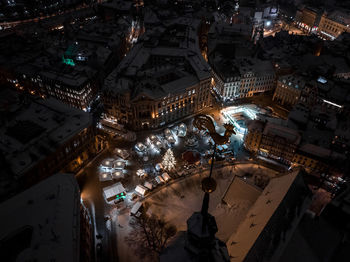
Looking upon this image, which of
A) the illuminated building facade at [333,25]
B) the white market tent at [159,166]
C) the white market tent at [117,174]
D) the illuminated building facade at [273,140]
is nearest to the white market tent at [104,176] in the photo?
the white market tent at [117,174]

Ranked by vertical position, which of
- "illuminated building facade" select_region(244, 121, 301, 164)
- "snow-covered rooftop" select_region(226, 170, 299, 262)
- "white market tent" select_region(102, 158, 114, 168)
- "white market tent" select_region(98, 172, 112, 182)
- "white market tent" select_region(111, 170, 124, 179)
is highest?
"snow-covered rooftop" select_region(226, 170, 299, 262)

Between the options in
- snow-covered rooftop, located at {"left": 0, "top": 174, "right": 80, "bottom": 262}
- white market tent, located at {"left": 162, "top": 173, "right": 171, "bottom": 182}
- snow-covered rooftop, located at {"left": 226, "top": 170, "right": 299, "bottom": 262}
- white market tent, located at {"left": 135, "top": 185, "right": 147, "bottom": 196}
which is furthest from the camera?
white market tent, located at {"left": 162, "top": 173, "right": 171, "bottom": 182}

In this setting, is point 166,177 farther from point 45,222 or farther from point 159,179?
point 45,222

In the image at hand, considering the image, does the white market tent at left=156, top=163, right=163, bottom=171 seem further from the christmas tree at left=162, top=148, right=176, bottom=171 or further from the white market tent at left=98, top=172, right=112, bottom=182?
the white market tent at left=98, top=172, right=112, bottom=182

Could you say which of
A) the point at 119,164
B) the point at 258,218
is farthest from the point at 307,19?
the point at 258,218

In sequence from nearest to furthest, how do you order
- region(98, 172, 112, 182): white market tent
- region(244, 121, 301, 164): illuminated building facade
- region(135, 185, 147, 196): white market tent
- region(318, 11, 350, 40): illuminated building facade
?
region(135, 185, 147, 196): white market tent → region(98, 172, 112, 182): white market tent → region(244, 121, 301, 164): illuminated building facade → region(318, 11, 350, 40): illuminated building facade

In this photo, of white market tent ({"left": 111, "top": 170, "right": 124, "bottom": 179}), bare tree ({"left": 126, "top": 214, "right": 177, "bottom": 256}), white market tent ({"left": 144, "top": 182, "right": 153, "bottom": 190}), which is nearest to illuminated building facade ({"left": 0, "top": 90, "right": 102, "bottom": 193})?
white market tent ({"left": 111, "top": 170, "right": 124, "bottom": 179})
